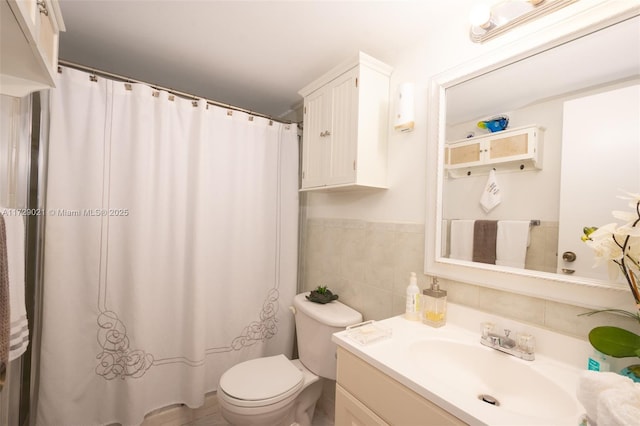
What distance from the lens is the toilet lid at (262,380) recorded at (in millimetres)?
1338

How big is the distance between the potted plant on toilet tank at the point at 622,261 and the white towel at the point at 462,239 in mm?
446

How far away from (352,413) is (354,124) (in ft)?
4.13

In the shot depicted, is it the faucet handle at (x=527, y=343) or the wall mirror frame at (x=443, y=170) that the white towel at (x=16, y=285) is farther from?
the faucet handle at (x=527, y=343)

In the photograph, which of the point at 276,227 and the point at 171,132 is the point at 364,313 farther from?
the point at 171,132

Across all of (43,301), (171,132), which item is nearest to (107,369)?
(43,301)

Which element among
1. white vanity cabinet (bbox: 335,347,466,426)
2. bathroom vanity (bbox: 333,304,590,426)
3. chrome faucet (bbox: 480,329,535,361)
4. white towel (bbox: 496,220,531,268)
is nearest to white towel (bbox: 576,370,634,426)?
bathroom vanity (bbox: 333,304,590,426)

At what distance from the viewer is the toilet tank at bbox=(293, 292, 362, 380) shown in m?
1.51

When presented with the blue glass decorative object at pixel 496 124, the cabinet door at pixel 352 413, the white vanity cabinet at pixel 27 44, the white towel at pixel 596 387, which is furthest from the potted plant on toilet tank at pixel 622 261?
the white vanity cabinet at pixel 27 44

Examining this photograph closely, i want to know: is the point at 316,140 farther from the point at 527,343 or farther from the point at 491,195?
the point at 527,343

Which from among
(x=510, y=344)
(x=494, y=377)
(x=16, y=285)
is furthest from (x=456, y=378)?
(x=16, y=285)

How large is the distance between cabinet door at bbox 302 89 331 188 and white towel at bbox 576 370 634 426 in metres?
1.30

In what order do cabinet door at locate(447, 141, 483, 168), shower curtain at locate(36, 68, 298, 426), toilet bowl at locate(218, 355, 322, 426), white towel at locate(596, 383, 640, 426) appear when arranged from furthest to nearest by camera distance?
shower curtain at locate(36, 68, 298, 426) → toilet bowl at locate(218, 355, 322, 426) → cabinet door at locate(447, 141, 483, 168) → white towel at locate(596, 383, 640, 426)

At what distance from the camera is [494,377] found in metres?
0.94

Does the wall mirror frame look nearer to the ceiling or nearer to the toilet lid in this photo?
the ceiling
